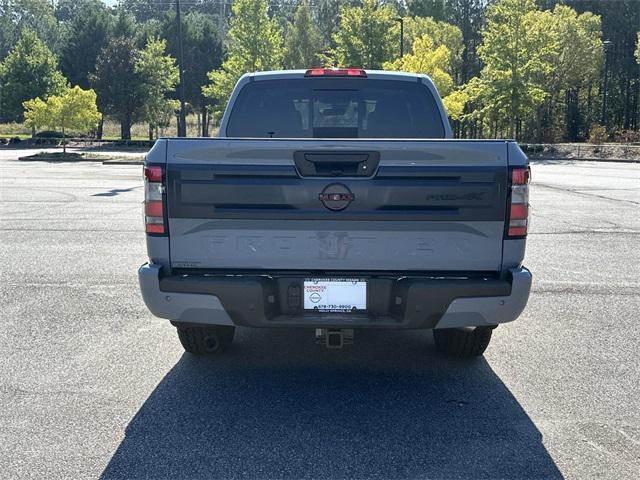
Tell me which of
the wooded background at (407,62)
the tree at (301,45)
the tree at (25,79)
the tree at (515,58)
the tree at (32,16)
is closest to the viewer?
the tree at (515,58)

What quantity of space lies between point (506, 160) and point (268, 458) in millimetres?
2042

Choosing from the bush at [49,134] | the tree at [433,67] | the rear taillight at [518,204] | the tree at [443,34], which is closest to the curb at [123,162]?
→ the tree at [433,67]

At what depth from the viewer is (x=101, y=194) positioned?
57.0ft

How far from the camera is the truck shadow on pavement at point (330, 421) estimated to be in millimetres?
3604

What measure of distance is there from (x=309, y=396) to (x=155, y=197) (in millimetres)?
1573

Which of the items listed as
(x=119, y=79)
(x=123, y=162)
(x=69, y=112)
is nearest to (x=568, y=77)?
(x=119, y=79)

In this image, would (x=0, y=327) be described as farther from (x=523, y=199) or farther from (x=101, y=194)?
(x=101, y=194)

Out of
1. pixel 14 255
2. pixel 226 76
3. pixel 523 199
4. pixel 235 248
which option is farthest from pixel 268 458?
pixel 226 76

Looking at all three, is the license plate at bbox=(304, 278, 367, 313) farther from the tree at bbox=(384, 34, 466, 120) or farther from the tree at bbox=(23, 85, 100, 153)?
→ the tree at bbox=(23, 85, 100, 153)

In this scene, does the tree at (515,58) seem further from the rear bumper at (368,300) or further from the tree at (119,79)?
the rear bumper at (368,300)

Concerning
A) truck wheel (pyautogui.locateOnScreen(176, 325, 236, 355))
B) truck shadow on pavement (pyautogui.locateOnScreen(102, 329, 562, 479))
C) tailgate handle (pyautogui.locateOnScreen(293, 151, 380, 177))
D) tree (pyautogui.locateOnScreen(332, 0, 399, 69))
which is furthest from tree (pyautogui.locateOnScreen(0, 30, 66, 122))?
tailgate handle (pyautogui.locateOnScreen(293, 151, 380, 177))

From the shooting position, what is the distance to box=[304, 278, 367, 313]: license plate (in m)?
4.06

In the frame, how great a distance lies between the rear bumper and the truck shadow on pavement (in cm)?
57

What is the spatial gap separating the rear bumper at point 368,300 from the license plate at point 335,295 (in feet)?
0.13
